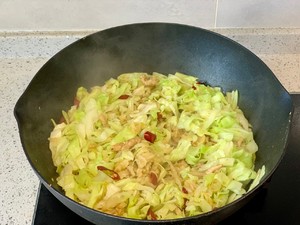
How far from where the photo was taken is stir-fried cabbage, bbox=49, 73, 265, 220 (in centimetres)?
94

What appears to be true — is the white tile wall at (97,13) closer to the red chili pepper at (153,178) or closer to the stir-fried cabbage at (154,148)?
the stir-fried cabbage at (154,148)

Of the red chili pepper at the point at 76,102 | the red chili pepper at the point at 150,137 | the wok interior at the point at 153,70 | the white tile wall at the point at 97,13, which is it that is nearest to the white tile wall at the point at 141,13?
the white tile wall at the point at 97,13

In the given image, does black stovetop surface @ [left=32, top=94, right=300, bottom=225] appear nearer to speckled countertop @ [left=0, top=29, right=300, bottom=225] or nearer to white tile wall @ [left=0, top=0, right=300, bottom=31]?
speckled countertop @ [left=0, top=29, right=300, bottom=225]

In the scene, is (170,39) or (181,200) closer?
(181,200)

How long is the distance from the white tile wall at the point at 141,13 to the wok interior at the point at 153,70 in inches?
5.6

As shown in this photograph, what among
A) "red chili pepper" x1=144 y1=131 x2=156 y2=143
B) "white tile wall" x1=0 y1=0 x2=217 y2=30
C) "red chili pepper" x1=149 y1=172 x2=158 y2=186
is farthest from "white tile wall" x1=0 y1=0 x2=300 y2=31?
"red chili pepper" x1=149 y1=172 x2=158 y2=186

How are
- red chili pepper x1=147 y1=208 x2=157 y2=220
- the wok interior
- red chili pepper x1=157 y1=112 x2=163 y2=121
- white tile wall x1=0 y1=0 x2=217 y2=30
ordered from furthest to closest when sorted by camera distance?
white tile wall x1=0 y1=0 x2=217 y2=30 < red chili pepper x1=157 y1=112 x2=163 y2=121 < the wok interior < red chili pepper x1=147 y1=208 x2=157 y2=220

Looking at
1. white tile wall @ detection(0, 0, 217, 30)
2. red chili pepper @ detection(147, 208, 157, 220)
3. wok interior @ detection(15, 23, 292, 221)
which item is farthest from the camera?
white tile wall @ detection(0, 0, 217, 30)

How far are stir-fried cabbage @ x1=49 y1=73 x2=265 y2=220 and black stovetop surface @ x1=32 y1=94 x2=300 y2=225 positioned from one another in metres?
0.05

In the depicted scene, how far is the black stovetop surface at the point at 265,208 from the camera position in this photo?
0.97 meters

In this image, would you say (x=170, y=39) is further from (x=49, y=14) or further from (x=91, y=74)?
(x=49, y=14)

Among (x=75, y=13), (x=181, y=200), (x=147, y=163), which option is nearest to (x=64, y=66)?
(x=75, y=13)

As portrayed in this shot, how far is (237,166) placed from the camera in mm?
1002

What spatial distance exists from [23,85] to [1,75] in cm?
9
